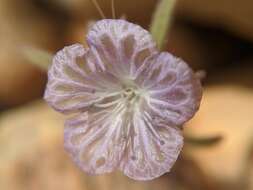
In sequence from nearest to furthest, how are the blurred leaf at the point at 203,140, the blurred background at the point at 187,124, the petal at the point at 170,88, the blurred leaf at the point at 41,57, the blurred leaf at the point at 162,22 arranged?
the petal at the point at 170,88, the blurred leaf at the point at 162,22, the blurred leaf at the point at 41,57, the blurred leaf at the point at 203,140, the blurred background at the point at 187,124

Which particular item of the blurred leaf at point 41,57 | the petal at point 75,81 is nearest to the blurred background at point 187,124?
the blurred leaf at point 41,57

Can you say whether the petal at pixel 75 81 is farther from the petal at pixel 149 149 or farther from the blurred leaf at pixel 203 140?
the blurred leaf at pixel 203 140

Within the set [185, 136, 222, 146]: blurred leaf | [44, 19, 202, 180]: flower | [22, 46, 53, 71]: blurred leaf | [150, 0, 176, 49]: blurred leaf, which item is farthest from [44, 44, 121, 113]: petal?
[185, 136, 222, 146]: blurred leaf

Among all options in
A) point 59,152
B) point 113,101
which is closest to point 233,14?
point 59,152

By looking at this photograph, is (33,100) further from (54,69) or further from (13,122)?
(54,69)

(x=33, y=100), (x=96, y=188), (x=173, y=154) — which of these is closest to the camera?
(x=173, y=154)

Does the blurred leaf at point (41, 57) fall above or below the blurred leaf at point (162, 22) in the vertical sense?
below

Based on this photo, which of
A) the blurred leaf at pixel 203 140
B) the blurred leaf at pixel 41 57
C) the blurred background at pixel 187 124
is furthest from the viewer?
the blurred background at pixel 187 124

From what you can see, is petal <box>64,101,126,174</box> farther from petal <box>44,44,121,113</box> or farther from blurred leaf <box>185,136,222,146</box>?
blurred leaf <box>185,136,222,146</box>
